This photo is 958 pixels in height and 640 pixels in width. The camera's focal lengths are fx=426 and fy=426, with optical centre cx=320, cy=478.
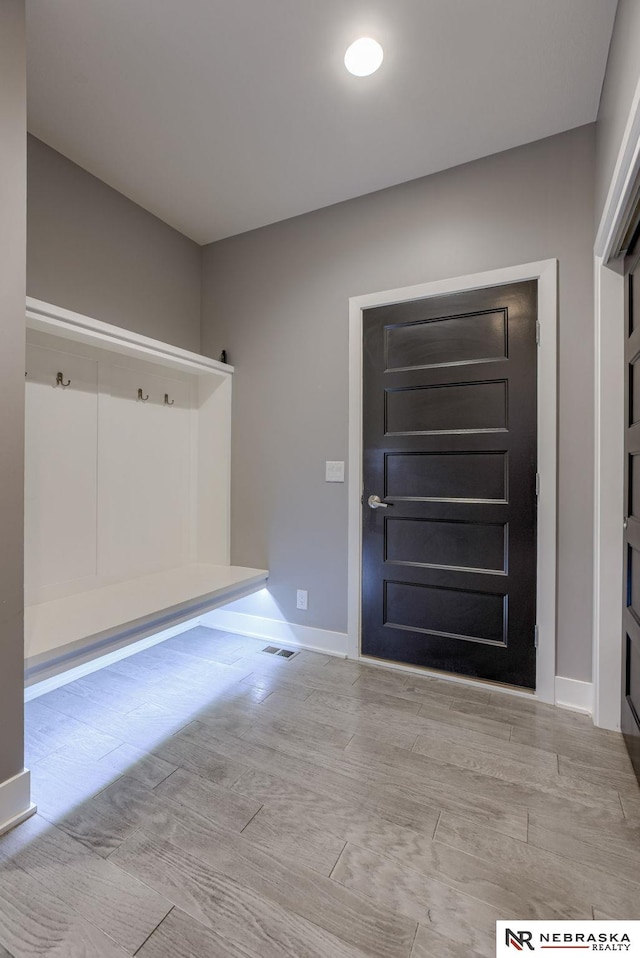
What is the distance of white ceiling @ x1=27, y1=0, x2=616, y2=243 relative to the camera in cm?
155

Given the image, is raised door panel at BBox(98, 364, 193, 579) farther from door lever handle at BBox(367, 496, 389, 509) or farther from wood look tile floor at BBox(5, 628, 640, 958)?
door lever handle at BBox(367, 496, 389, 509)

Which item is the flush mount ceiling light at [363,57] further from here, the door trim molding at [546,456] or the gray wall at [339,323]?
the door trim molding at [546,456]

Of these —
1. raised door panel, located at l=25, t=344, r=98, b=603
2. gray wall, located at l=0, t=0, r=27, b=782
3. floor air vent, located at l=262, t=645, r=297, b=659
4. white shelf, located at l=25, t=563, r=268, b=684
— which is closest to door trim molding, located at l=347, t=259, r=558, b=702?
floor air vent, located at l=262, t=645, r=297, b=659

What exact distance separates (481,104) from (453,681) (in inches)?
109

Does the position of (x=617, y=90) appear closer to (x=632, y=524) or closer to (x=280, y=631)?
(x=632, y=524)

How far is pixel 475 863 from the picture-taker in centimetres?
121

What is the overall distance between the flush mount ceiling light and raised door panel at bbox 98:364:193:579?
6.05 feet

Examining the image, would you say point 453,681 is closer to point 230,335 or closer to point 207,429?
point 207,429

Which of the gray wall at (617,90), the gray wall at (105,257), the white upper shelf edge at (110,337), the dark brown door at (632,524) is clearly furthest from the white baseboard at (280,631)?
the gray wall at (617,90)

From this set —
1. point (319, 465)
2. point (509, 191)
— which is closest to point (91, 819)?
point (319, 465)

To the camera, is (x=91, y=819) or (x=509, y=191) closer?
(x=91, y=819)

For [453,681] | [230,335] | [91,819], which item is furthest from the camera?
[230,335]

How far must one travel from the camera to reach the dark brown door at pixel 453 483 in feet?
6.95

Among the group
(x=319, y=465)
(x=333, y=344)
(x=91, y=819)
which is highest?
(x=333, y=344)
